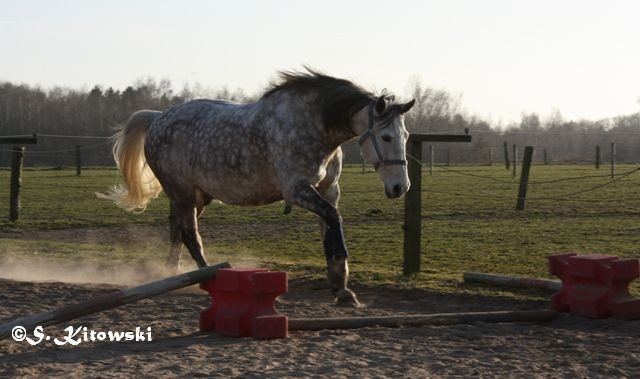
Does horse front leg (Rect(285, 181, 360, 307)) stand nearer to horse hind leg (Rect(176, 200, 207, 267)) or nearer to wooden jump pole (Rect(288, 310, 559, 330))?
wooden jump pole (Rect(288, 310, 559, 330))

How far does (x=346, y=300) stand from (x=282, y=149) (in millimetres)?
1508

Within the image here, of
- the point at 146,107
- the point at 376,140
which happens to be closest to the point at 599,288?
the point at 376,140

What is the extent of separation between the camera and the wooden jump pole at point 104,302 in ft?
19.7

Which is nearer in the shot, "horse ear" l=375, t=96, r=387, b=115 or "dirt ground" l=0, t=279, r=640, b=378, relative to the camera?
"dirt ground" l=0, t=279, r=640, b=378

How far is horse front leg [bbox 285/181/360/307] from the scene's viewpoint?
839 centimetres

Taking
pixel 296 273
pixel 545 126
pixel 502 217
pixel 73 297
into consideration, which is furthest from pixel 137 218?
pixel 545 126

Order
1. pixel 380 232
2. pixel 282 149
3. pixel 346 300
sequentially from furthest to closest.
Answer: pixel 380 232 → pixel 282 149 → pixel 346 300

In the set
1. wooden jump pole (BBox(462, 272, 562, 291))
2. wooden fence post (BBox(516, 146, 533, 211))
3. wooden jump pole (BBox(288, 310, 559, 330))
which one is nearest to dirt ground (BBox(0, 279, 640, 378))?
wooden jump pole (BBox(288, 310, 559, 330))

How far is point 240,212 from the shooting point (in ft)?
70.2

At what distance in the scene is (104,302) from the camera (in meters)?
6.32

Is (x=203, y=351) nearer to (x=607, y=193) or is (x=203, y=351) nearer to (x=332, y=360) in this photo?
(x=332, y=360)

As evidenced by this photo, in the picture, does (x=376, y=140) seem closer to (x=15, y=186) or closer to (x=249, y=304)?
(x=249, y=304)

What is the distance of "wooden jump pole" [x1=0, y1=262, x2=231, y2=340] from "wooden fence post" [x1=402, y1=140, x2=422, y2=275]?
4.26 m

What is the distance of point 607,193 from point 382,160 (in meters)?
20.1
